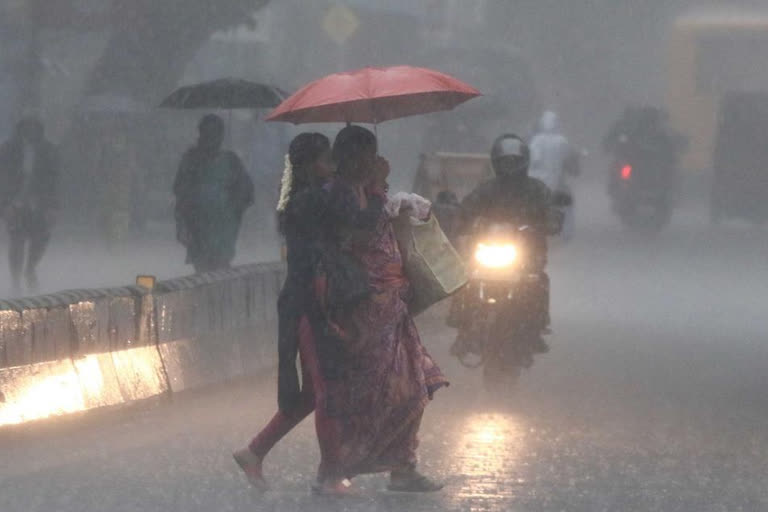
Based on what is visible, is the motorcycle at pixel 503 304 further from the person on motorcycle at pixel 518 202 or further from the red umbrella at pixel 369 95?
the red umbrella at pixel 369 95

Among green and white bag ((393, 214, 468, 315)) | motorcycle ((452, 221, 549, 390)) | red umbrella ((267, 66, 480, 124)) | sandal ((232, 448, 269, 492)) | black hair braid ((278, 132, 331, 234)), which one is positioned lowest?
sandal ((232, 448, 269, 492))

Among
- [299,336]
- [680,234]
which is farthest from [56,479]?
[680,234]

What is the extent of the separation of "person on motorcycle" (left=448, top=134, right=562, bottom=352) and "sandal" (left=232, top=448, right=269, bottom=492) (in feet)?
11.6

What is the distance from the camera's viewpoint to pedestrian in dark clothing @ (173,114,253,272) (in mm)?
14219

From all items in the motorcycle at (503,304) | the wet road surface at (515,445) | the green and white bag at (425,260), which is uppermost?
the green and white bag at (425,260)

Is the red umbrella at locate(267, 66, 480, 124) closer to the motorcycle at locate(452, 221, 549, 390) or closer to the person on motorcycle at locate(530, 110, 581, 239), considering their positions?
the motorcycle at locate(452, 221, 549, 390)

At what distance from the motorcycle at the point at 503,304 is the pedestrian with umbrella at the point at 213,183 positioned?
138 inches

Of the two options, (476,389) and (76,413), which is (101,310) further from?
(476,389)

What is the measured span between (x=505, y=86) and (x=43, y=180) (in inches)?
1127

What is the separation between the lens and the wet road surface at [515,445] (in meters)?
7.78

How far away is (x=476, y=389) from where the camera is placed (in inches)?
454

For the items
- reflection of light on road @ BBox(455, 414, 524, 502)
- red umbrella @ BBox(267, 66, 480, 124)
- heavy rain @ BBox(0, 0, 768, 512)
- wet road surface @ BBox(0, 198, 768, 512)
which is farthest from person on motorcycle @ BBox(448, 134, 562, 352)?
red umbrella @ BBox(267, 66, 480, 124)

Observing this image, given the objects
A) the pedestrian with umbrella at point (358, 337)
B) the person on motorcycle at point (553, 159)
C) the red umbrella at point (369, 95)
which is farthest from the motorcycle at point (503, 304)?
the person on motorcycle at point (553, 159)

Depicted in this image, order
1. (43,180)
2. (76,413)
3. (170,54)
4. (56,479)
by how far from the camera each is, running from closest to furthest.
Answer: (56,479), (76,413), (43,180), (170,54)
